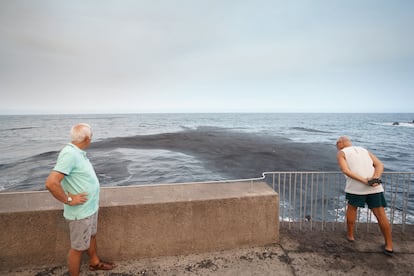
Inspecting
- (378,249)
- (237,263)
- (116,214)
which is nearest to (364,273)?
(378,249)

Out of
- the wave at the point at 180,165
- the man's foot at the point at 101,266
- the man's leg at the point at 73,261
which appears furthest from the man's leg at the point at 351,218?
the wave at the point at 180,165

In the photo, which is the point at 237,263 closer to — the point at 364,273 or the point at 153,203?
the point at 153,203

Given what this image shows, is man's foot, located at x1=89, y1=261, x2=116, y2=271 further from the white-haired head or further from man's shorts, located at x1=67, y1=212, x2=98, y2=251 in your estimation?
the white-haired head

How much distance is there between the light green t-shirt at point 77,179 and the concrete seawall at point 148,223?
0.59 m

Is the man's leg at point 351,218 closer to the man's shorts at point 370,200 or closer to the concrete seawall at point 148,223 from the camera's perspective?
the man's shorts at point 370,200

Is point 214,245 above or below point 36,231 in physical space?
below

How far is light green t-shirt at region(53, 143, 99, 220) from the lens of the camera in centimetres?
255

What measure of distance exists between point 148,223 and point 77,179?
1244 mm

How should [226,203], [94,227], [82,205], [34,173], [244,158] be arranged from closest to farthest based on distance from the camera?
[82,205] → [94,227] → [226,203] → [34,173] → [244,158]

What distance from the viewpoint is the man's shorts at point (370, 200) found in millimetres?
3783

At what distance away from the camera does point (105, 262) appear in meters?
3.36

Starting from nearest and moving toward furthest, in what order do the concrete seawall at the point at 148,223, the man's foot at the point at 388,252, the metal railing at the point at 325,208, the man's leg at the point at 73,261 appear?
the man's leg at the point at 73,261 < the concrete seawall at the point at 148,223 < the man's foot at the point at 388,252 < the metal railing at the point at 325,208

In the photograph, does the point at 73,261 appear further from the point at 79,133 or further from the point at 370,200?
the point at 370,200

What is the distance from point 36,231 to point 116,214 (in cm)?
101
